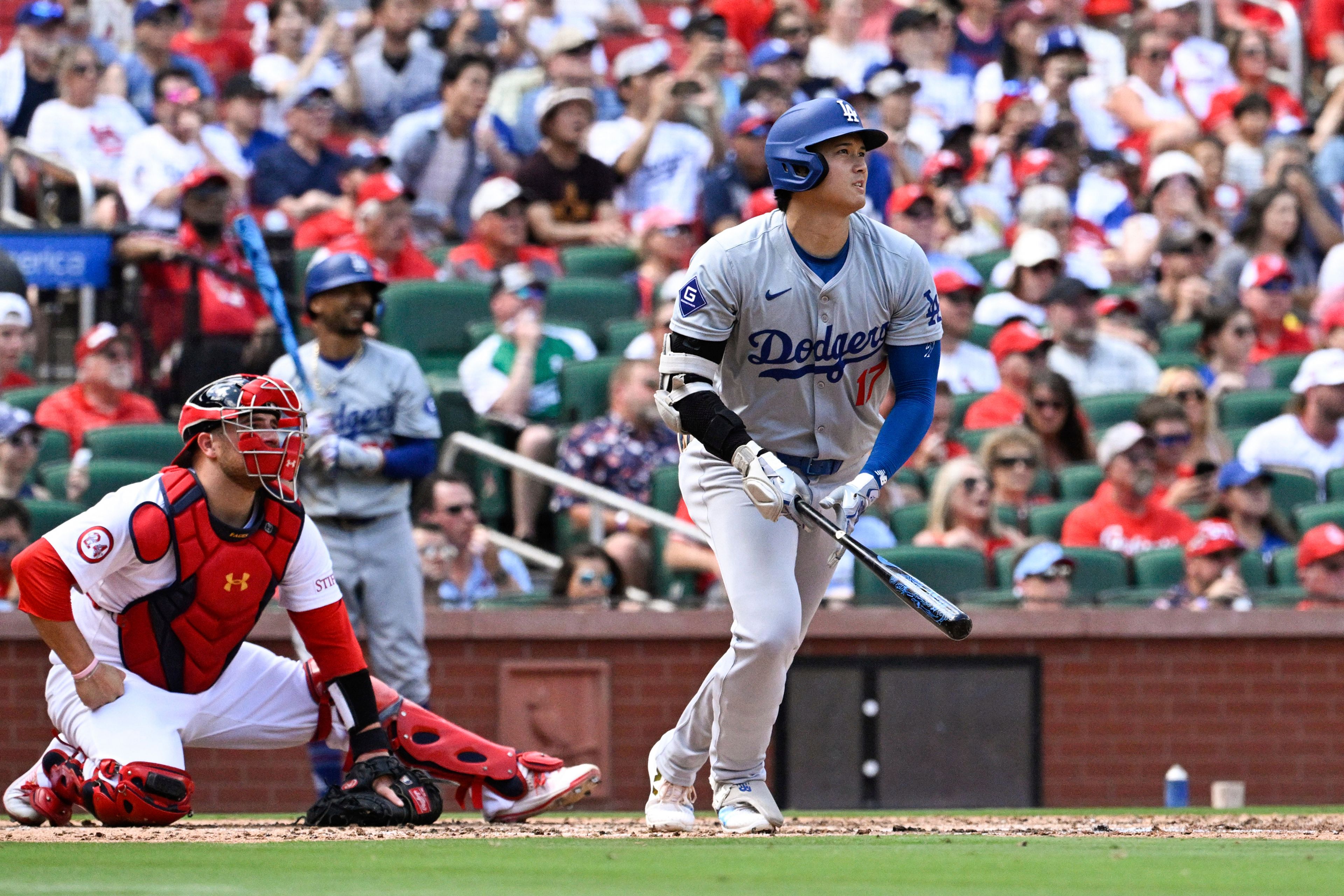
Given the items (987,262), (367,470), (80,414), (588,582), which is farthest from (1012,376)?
(80,414)

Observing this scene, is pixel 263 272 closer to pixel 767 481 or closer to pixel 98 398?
pixel 98 398

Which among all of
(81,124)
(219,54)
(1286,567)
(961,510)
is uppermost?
(219,54)

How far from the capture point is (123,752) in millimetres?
6367

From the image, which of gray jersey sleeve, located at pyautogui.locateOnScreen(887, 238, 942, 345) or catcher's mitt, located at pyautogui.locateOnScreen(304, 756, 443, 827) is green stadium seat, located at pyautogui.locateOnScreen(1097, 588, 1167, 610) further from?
catcher's mitt, located at pyautogui.locateOnScreen(304, 756, 443, 827)

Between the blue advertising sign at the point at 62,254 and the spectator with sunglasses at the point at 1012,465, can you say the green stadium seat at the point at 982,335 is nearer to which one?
the spectator with sunglasses at the point at 1012,465

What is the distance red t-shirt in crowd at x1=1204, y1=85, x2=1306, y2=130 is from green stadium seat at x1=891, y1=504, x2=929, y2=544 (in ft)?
19.1

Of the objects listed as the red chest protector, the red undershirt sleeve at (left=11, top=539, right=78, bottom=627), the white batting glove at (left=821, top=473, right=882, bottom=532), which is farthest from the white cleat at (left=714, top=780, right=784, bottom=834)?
the red undershirt sleeve at (left=11, top=539, right=78, bottom=627)

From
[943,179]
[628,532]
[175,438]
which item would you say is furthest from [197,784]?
[943,179]

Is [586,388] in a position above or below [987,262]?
below

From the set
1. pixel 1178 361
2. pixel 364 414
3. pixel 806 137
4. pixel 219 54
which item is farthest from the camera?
pixel 219 54

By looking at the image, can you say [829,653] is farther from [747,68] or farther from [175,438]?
[747,68]

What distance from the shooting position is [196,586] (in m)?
6.42

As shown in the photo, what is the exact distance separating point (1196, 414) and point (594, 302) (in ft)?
11.2

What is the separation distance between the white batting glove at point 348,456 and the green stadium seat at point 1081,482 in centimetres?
401
